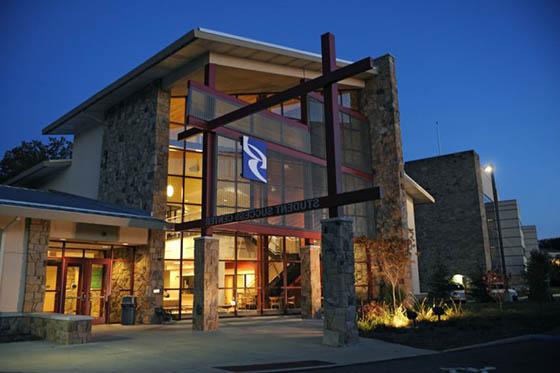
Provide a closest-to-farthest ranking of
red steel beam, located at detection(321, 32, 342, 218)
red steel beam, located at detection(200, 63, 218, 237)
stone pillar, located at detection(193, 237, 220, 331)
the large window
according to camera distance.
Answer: red steel beam, located at detection(321, 32, 342, 218)
stone pillar, located at detection(193, 237, 220, 331)
red steel beam, located at detection(200, 63, 218, 237)
the large window

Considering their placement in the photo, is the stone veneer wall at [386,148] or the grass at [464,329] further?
the stone veneer wall at [386,148]

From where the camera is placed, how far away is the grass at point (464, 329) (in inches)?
483

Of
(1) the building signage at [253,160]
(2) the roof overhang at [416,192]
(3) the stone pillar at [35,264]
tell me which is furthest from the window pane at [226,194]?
(2) the roof overhang at [416,192]

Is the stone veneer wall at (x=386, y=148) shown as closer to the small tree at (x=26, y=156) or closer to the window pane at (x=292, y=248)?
the window pane at (x=292, y=248)

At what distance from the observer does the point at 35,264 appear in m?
15.1

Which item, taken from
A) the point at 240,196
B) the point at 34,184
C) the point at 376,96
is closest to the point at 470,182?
the point at 376,96

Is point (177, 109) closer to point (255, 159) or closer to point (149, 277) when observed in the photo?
point (149, 277)

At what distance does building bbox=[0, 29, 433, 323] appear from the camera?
54.7 ft

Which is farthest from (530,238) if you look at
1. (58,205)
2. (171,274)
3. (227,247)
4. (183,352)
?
(58,205)

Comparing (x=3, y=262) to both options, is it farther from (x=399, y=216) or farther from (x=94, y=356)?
(x=399, y=216)

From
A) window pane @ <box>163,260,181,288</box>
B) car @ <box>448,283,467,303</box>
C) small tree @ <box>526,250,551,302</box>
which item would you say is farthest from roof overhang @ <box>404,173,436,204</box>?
window pane @ <box>163,260,181,288</box>

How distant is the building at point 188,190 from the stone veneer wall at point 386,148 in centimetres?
7

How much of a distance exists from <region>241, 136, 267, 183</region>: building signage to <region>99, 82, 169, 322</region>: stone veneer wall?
6232mm

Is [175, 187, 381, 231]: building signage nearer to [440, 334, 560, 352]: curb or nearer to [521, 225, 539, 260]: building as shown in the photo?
[440, 334, 560, 352]: curb
